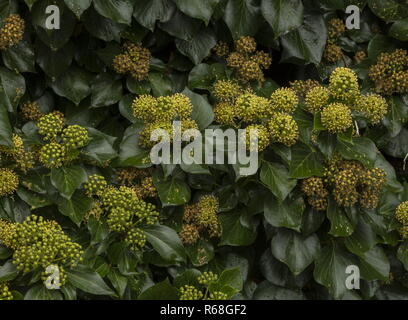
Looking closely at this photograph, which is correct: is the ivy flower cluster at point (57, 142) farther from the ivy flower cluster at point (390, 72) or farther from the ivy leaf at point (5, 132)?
the ivy flower cluster at point (390, 72)

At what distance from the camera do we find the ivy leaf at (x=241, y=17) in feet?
13.5

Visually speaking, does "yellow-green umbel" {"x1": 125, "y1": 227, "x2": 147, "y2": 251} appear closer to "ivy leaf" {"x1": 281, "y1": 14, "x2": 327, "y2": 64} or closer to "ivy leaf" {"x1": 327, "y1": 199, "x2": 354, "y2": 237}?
"ivy leaf" {"x1": 327, "y1": 199, "x2": 354, "y2": 237}

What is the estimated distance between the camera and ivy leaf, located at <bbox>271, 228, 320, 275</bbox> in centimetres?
391

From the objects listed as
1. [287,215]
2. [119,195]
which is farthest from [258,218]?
[119,195]

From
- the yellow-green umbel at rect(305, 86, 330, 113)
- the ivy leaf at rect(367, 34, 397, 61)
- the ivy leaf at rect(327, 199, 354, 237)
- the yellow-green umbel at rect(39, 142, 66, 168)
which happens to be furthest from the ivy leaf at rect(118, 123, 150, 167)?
the ivy leaf at rect(367, 34, 397, 61)

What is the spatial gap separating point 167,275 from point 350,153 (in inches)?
45.7

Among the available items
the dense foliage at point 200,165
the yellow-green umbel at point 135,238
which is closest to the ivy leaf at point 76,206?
the dense foliage at point 200,165

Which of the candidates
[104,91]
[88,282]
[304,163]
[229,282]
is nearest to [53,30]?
[104,91]

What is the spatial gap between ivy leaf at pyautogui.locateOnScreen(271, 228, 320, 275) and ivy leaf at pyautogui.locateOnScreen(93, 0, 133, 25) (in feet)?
4.52

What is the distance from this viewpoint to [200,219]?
396 cm

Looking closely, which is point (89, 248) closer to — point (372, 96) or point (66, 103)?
point (66, 103)

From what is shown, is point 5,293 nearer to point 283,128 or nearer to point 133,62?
point 133,62

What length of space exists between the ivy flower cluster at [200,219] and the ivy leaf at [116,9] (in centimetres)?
102

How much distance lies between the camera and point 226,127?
3924 millimetres
